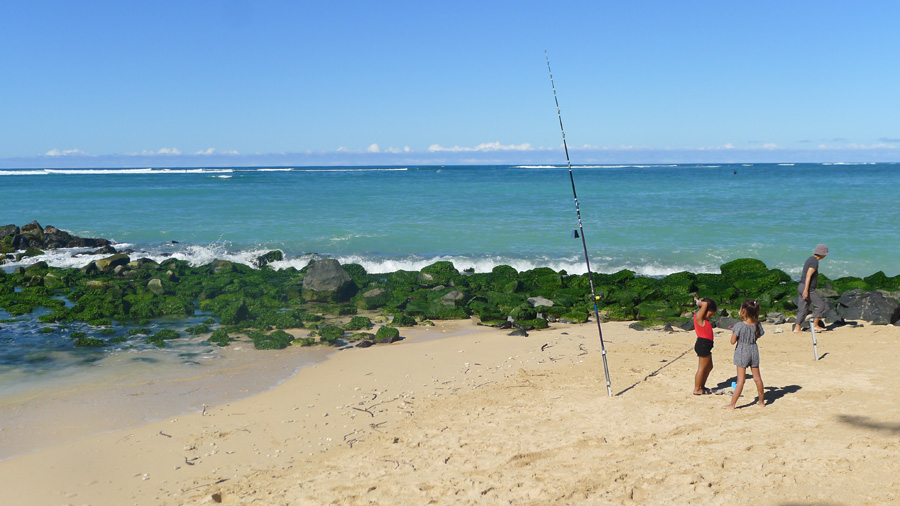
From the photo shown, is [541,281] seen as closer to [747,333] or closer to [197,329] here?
[197,329]

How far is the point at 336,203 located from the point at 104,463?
138 ft

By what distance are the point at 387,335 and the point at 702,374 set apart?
6129mm

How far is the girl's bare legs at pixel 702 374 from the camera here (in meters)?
7.59

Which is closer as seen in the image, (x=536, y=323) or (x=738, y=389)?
(x=738, y=389)

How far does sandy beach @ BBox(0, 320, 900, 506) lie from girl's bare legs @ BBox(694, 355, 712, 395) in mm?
207

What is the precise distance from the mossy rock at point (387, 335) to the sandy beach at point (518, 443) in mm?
2095

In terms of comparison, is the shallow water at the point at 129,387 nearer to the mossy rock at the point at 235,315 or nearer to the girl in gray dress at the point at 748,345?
the mossy rock at the point at 235,315

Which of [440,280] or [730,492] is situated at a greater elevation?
[440,280]

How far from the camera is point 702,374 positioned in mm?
7676

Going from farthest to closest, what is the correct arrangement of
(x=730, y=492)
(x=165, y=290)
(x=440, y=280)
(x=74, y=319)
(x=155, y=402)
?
(x=440, y=280) → (x=165, y=290) → (x=74, y=319) → (x=155, y=402) → (x=730, y=492)

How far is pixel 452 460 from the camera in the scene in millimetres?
6277

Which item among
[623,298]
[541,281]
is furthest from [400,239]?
[623,298]

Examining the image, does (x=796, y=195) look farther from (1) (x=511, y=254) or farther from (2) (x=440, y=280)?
(2) (x=440, y=280)

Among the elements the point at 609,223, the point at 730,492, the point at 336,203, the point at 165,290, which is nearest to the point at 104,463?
the point at 730,492
